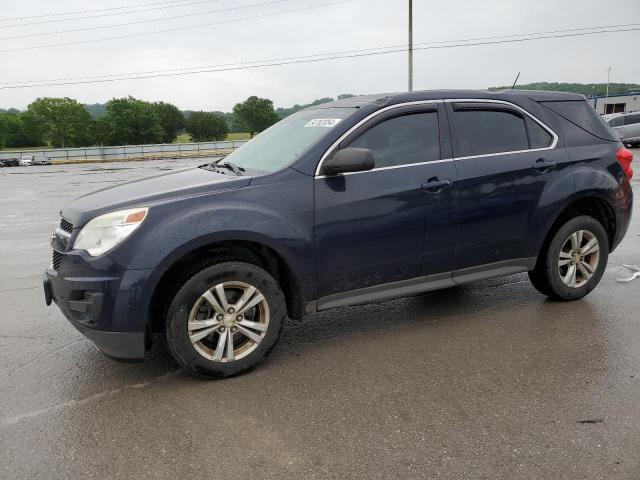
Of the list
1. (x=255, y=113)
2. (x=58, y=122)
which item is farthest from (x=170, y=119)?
(x=255, y=113)

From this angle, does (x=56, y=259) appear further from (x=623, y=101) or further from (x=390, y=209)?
(x=623, y=101)

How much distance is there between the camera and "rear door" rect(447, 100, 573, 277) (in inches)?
162

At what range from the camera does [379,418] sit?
9.66 feet

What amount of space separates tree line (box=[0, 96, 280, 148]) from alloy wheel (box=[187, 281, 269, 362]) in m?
100

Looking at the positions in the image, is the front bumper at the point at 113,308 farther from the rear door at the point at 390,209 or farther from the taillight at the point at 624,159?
the taillight at the point at 624,159

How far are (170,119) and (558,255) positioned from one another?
420ft

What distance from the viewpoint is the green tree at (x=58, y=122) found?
10631cm

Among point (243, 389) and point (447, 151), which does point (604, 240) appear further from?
point (243, 389)

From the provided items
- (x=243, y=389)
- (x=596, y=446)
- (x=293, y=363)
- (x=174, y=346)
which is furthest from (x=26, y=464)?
(x=596, y=446)

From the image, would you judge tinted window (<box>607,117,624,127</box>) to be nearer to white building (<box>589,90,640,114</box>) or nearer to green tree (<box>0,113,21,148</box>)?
white building (<box>589,90,640,114</box>)

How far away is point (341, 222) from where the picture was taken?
365 cm

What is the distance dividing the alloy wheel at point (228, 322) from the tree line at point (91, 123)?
100430 mm

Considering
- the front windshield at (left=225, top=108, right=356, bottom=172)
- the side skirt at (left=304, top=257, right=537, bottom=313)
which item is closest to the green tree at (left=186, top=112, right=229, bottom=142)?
the front windshield at (left=225, top=108, right=356, bottom=172)

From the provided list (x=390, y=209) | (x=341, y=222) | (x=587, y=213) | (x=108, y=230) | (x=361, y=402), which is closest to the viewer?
(x=361, y=402)
